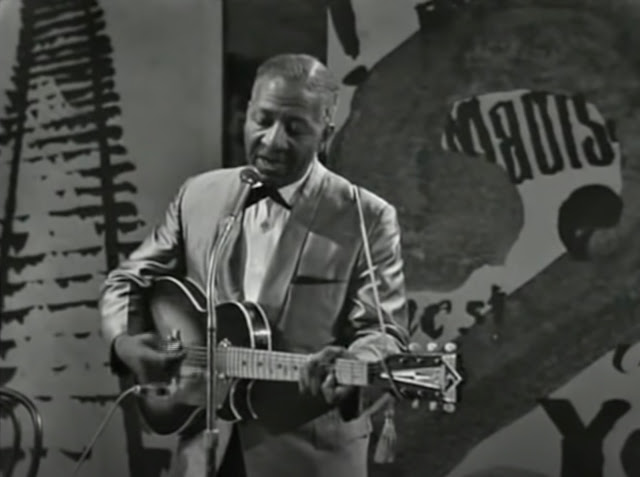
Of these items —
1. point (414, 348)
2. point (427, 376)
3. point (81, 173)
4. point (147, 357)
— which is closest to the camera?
point (427, 376)

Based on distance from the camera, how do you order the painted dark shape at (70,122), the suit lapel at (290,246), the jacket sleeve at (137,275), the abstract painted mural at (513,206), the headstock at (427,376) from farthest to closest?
1. the painted dark shape at (70,122)
2. the jacket sleeve at (137,275)
3. the suit lapel at (290,246)
4. the abstract painted mural at (513,206)
5. the headstock at (427,376)

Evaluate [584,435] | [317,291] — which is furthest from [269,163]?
[584,435]

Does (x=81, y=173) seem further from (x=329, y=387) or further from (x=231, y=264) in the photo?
(x=329, y=387)

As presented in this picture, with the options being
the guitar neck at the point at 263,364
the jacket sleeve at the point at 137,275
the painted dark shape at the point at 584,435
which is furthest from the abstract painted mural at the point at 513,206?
the jacket sleeve at the point at 137,275

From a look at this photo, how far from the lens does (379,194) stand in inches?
93.0

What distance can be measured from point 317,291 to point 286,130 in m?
0.32

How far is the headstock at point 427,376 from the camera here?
2111 millimetres

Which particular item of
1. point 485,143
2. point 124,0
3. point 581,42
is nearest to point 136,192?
point 124,0

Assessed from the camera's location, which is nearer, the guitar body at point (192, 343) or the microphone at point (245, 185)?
the guitar body at point (192, 343)

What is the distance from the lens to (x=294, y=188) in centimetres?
238

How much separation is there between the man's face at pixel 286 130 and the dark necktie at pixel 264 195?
0.02 metres

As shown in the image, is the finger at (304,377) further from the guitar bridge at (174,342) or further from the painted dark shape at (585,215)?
the painted dark shape at (585,215)

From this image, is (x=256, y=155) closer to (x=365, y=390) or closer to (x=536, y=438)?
(x=365, y=390)

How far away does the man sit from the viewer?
7.48 feet
